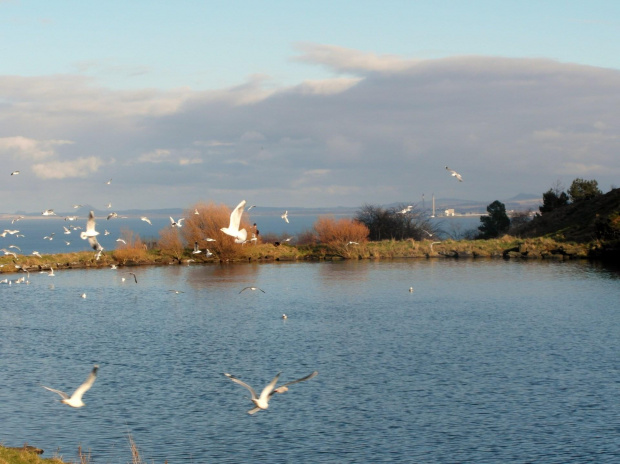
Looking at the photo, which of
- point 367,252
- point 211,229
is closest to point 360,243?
point 367,252

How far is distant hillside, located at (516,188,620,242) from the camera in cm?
6688

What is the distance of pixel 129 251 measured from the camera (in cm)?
6494

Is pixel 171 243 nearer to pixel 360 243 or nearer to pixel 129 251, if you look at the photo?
pixel 129 251

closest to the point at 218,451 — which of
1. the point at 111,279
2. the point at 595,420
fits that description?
the point at 595,420

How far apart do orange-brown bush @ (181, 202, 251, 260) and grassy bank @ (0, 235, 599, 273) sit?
64 cm

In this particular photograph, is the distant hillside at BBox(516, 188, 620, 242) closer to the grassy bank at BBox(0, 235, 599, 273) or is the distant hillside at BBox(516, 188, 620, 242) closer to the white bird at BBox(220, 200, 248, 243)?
the grassy bank at BBox(0, 235, 599, 273)

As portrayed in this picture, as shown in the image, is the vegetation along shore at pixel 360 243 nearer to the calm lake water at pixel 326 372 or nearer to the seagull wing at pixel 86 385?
the calm lake water at pixel 326 372

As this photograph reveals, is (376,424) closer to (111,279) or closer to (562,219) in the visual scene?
(111,279)

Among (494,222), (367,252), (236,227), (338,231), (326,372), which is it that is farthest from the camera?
(494,222)

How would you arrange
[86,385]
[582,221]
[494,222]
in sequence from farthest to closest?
[494,222] < [582,221] < [86,385]

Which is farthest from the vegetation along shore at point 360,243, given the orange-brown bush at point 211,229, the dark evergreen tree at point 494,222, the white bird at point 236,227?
the white bird at point 236,227

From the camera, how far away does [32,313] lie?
39406 millimetres

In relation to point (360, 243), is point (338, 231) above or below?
above

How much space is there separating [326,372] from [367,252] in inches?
1733
